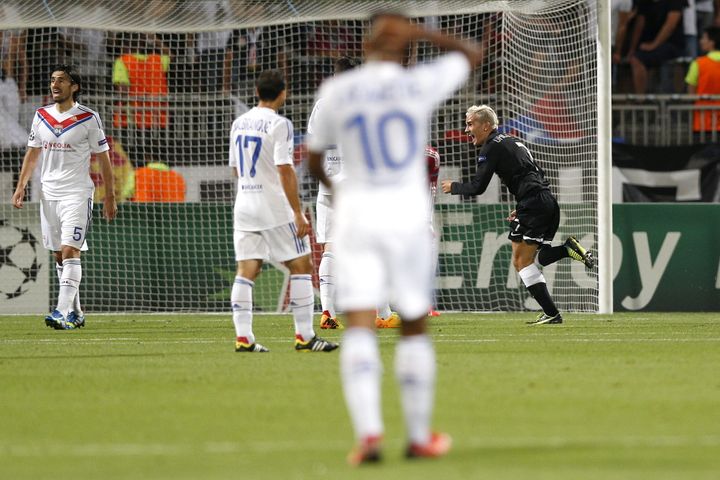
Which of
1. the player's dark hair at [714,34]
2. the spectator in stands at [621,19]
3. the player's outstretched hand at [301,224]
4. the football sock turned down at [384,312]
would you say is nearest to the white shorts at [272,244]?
the player's outstretched hand at [301,224]

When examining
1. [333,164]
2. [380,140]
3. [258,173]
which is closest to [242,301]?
[258,173]

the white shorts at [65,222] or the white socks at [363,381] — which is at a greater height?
the white shorts at [65,222]

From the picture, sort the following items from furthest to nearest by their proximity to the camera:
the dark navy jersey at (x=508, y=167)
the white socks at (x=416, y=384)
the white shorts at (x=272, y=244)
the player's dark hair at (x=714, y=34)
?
the player's dark hair at (x=714, y=34) → the dark navy jersey at (x=508, y=167) → the white shorts at (x=272, y=244) → the white socks at (x=416, y=384)

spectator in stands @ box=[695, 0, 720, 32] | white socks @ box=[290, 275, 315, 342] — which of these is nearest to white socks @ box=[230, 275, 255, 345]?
white socks @ box=[290, 275, 315, 342]

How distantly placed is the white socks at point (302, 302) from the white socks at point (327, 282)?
2.98 meters

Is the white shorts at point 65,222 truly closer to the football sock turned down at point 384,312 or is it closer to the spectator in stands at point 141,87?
the football sock turned down at point 384,312

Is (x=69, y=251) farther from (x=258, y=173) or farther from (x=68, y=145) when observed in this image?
(x=258, y=173)

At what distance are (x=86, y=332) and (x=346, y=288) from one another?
8.43 meters

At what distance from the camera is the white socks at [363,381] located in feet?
17.4

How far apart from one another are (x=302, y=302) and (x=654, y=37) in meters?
12.4

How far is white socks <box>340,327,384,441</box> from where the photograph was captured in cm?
530

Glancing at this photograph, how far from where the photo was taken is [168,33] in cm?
1950

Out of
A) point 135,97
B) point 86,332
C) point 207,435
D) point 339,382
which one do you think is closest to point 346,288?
point 207,435

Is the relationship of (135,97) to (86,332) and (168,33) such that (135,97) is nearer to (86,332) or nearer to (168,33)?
(168,33)
